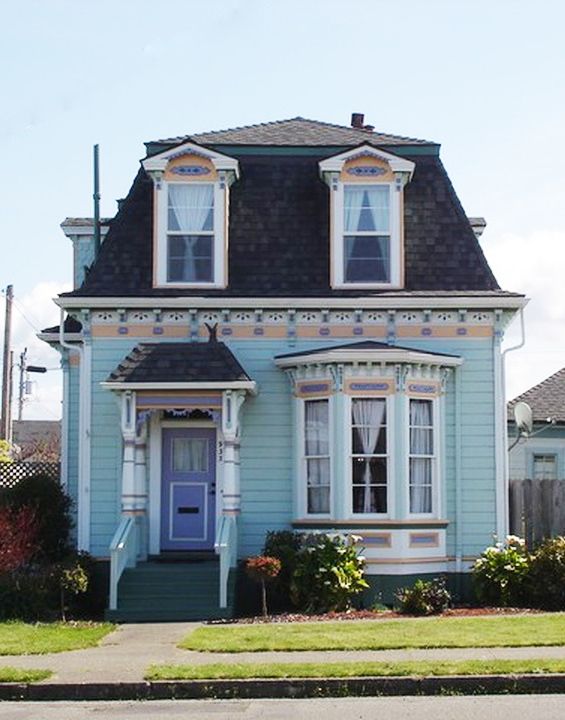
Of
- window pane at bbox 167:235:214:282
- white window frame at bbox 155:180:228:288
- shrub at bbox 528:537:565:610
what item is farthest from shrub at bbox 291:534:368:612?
window pane at bbox 167:235:214:282

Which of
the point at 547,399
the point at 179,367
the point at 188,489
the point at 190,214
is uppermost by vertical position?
the point at 190,214

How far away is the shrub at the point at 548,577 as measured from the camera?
19.9m

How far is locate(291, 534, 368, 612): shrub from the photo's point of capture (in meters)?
19.6

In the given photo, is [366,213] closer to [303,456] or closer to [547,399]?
[303,456]

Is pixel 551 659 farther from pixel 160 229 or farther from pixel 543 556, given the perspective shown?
pixel 160 229

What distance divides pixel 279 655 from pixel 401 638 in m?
1.78

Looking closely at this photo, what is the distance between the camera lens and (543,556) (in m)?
20.2

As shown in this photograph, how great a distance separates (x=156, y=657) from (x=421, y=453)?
25.6 feet

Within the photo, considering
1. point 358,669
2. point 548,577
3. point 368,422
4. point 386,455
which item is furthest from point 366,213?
point 358,669

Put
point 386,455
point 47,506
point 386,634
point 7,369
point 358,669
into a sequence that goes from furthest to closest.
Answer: point 7,369, point 47,506, point 386,455, point 386,634, point 358,669

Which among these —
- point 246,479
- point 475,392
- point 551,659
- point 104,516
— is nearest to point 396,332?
point 475,392

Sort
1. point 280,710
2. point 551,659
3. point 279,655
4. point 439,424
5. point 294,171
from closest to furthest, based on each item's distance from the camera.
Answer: point 280,710
point 551,659
point 279,655
point 439,424
point 294,171

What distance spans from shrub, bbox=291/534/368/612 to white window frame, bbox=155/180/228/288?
4889mm

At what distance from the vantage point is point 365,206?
22141 mm
